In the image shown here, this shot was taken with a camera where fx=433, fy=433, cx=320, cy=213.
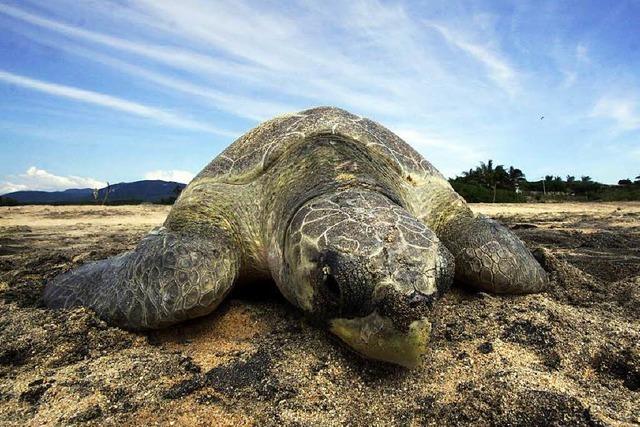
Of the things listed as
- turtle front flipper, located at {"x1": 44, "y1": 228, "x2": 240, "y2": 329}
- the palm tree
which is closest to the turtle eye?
turtle front flipper, located at {"x1": 44, "y1": 228, "x2": 240, "y2": 329}

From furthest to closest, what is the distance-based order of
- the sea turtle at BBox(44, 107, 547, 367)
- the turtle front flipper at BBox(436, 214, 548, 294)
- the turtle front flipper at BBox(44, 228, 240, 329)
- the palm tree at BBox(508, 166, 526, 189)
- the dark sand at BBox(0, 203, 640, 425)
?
the palm tree at BBox(508, 166, 526, 189) → the turtle front flipper at BBox(436, 214, 548, 294) → the turtle front flipper at BBox(44, 228, 240, 329) → the sea turtle at BBox(44, 107, 547, 367) → the dark sand at BBox(0, 203, 640, 425)

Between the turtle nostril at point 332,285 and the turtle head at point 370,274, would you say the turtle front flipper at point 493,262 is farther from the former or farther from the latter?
the turtle nostril at point 332,285

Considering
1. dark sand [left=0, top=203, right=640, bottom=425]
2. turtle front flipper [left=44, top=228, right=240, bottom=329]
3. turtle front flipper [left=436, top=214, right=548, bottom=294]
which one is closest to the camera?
dark sand [left=0, top=203, right=640, bottom=425]

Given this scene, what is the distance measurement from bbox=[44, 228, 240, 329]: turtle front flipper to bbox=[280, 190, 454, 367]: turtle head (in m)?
0.56

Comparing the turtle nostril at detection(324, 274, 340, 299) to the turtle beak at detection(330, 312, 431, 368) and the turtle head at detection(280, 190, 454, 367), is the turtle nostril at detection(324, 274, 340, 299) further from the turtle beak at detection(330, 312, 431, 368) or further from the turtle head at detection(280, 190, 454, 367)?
the turtle beak at detection(330, 312, 431, 368)

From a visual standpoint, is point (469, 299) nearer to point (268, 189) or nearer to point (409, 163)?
point (409, 163)

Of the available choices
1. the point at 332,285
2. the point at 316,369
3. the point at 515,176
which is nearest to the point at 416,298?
the point at 332,285

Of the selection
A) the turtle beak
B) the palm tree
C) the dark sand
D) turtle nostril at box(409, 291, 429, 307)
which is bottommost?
the dark sand

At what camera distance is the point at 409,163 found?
3549mm

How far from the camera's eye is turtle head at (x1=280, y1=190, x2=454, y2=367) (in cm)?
183

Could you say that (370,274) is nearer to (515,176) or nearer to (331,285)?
(331,285)

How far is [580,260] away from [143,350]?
3.84 meters

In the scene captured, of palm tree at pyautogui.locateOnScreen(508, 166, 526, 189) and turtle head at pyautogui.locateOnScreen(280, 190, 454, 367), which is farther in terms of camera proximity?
palm tree at pyautogui.locateOnScreen(508, 166, 526, 189)

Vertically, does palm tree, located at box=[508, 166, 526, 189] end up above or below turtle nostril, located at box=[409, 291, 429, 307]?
above
